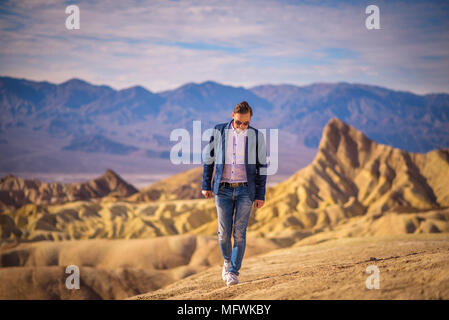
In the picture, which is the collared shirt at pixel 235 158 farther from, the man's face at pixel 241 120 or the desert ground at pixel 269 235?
the desert ground at pixel 269 235

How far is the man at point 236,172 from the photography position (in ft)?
22.0

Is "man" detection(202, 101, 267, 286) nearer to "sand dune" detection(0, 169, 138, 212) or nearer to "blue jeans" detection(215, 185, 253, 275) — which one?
"blue jeans" detection(215, 185, 253, 275)

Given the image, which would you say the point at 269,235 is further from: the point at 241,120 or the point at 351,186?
the point at 241,120

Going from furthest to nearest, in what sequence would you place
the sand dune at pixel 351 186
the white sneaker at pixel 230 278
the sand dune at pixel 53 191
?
1. the sand dune at pixel 53 191
2. the sand dune at pixel 351 186
3. the white sneaker at pixel 230 278

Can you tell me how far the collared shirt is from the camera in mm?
6719

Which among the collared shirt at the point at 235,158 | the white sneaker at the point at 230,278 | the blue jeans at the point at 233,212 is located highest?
the collared shirt at the point at 235,158

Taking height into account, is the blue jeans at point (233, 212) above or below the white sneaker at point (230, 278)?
above

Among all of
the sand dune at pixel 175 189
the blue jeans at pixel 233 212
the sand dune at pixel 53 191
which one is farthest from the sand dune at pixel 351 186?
the sand dune at pixel 53 191

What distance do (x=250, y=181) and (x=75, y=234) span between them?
65527mm

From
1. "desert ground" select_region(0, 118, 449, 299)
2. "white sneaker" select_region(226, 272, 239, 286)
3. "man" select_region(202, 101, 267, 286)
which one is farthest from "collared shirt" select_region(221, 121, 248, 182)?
"desert ground" select_region(0, 118, 449, 299)

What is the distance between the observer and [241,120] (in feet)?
22.0
